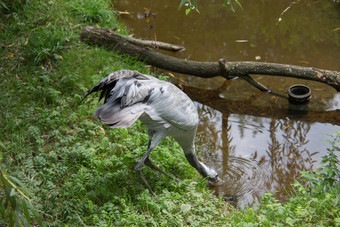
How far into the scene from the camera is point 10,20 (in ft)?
23.2

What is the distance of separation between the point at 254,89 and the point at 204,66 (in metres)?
0.90

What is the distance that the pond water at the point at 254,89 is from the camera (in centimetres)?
533

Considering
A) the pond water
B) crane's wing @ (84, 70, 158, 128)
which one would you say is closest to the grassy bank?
the pond water

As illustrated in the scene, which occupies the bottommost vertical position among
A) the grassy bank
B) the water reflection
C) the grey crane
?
the water reflection

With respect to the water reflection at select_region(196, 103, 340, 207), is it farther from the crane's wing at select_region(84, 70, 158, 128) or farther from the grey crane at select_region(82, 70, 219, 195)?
the crane's wing at select_region(84, 70, 158, 128)

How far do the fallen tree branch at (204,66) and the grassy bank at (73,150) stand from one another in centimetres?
18

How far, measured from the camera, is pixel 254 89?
22.5 ft

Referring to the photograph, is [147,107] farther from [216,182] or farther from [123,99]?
[216,182]

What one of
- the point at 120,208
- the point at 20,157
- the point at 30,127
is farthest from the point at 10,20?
the point at 120,208

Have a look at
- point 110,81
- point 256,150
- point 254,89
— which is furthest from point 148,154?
point 254,89

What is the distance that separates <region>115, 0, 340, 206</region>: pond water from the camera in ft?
17.5

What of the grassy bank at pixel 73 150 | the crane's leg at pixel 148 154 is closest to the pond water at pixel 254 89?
the grassy bank at pixel 73 150

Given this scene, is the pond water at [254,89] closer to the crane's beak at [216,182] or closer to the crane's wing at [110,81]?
the crane's beak at [216,182]

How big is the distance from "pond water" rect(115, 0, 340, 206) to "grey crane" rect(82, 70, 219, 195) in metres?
1.05
